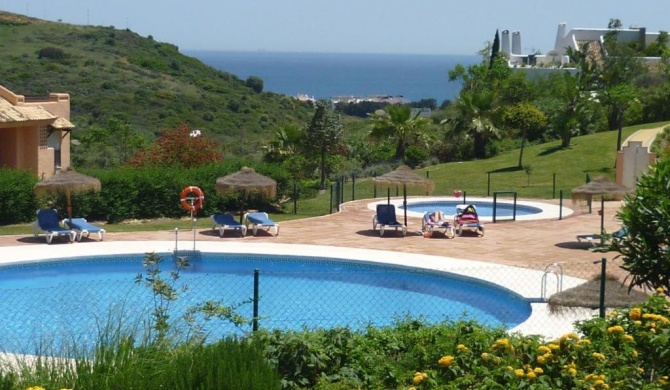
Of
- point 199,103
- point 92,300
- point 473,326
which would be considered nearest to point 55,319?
point 92,300

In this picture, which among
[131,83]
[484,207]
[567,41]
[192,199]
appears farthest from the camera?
[567,41]

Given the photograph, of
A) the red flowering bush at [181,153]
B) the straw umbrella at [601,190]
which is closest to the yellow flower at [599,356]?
the straw umbrella at [601,190]

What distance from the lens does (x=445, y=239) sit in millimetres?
23219

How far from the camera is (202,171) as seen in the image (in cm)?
2686

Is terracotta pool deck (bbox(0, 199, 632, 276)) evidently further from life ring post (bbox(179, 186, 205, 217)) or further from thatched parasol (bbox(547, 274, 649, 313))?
thatched parasol (bbox(547, 274, 649, 313))

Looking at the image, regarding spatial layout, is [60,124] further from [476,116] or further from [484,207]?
[476,116]

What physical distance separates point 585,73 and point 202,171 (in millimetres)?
28531

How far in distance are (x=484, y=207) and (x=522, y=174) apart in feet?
27.6

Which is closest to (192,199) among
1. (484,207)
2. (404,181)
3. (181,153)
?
(404,181)

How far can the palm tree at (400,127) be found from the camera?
1626 inches

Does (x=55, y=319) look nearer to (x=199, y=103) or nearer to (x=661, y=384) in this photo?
(x=661, y=384)

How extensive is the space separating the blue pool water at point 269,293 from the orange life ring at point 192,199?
2.17 metres

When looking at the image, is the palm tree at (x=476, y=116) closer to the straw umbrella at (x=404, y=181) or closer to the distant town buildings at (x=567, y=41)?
the straw umbrella at (x=404, y=181)

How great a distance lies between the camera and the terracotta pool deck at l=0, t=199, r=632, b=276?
69.1ft
